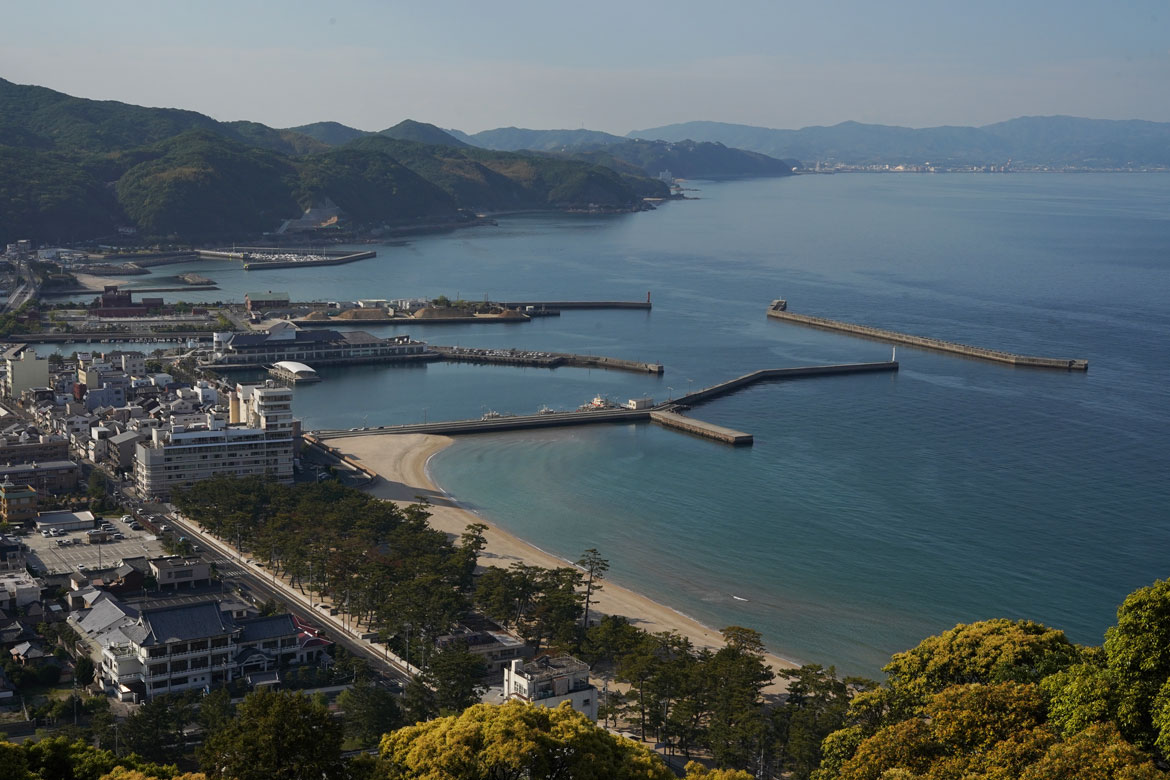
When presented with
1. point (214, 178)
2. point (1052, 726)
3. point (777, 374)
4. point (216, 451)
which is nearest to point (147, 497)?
point (216, 451)

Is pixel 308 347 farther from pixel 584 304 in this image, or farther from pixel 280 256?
pixel 280 256

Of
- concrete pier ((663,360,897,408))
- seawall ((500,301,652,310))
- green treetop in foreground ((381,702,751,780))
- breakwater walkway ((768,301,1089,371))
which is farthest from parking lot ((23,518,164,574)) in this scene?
seawall ((500,301,652,310))

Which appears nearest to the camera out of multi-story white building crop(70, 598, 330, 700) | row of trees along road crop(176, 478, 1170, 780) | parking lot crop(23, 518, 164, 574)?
row of trees along road crop(176, 478, 1170, 780)

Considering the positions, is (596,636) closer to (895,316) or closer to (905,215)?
(895,316)

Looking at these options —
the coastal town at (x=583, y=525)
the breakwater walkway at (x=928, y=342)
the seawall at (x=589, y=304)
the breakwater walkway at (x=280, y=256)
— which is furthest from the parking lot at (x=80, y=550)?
the breakwater walkway at (x=280, y=256)

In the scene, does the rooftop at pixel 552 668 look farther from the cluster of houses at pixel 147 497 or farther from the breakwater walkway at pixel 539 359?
the breakwater walkway at pixel 539 359

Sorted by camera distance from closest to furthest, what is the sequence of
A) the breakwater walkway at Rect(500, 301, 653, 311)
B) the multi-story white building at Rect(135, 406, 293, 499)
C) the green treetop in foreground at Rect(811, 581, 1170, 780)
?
the green treetop in foreground at Rect(811, 581, 1170, 780) → the multi-story white building at Rect(135, 406, 293, 499) → the breakwater walkway at Rect(500, 301, 653, 311)

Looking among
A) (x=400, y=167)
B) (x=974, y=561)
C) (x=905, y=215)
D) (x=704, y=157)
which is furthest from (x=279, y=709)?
(x=704, y=157)

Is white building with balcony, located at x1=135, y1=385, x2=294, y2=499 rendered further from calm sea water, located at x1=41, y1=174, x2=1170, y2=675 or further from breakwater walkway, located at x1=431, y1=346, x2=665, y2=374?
breakwater walkway, located at x1=431, y1=346, x2=665, y2=374
